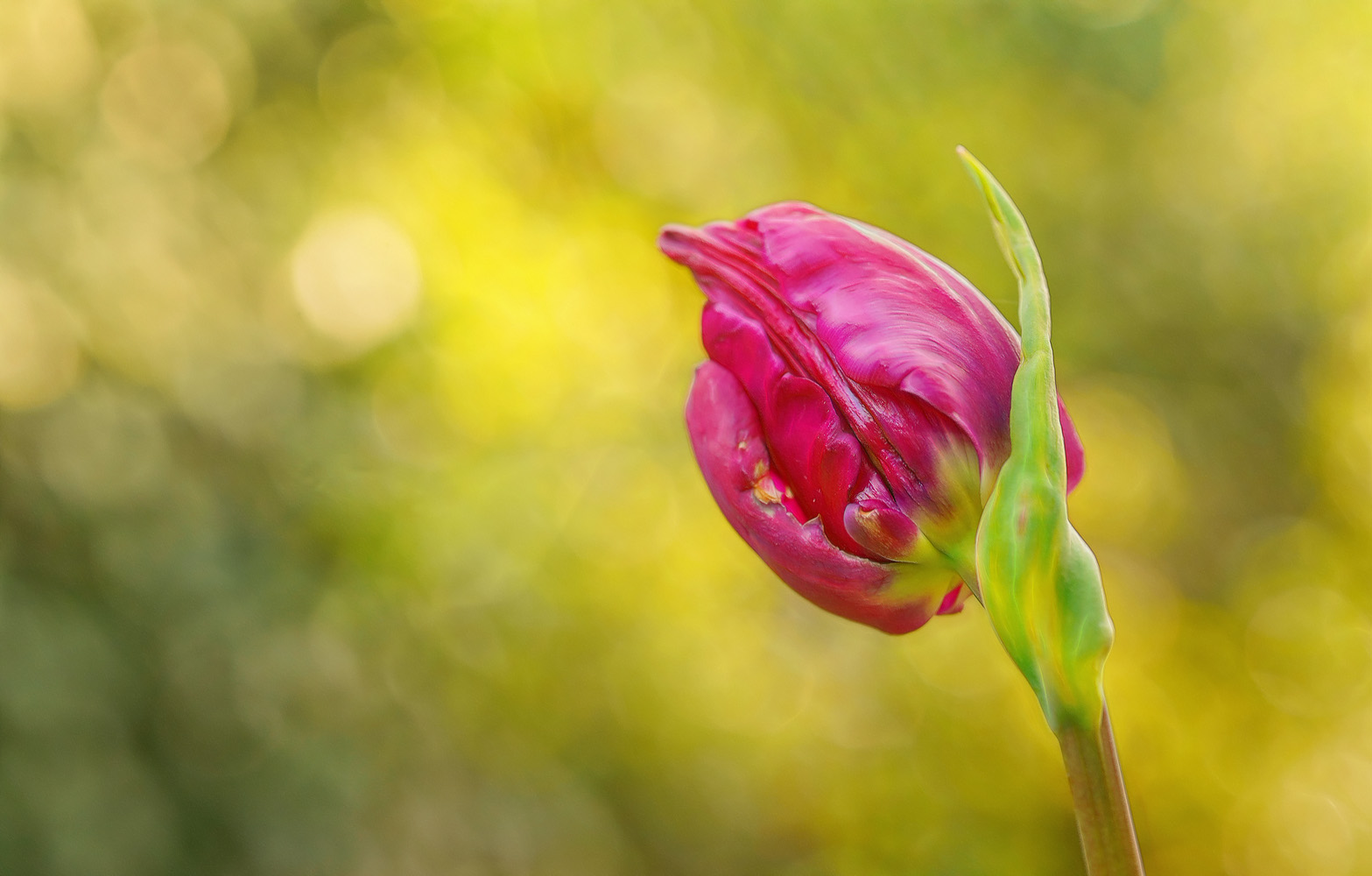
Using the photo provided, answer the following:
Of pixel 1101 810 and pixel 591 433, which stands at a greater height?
pixel 591 433

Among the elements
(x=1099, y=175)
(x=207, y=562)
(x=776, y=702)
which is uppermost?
(x=1099, y=175)

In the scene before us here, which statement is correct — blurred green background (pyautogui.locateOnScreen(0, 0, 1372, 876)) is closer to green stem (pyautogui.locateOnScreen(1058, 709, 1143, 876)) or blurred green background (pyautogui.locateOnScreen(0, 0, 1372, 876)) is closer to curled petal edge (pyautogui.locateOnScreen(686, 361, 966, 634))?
curled petal edge (pyautogui.locateOnScreen(686, 361, 966, 634))

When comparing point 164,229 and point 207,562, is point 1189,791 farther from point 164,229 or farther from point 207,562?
point 164,229

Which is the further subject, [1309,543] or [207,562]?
[1309,543]

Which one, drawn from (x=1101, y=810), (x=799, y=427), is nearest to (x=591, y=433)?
(x=799, y=427)

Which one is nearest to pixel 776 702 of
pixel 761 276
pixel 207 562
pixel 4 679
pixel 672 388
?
pixel 672 388

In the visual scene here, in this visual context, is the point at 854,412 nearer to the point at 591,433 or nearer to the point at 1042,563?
the point at 1042,563
